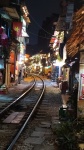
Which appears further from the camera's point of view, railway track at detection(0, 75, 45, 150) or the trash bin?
the trash bin

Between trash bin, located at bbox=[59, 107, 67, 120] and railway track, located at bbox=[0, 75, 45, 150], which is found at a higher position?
trash bin, located at bbox=[59, 107, 67, 120]

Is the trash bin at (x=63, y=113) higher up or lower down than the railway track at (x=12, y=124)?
higher up

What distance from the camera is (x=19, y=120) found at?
16688 millimetres

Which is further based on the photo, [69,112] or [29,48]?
[29,48]

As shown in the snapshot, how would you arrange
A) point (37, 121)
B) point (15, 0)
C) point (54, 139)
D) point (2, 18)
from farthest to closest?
point (15, 0)
point (2, 18)
point (37, 121)
point (54, 139)

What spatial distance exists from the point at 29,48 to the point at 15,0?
3562 inches

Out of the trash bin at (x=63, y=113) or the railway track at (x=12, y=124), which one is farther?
the trash bin at (x=63, y=113)

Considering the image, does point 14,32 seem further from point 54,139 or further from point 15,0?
point 54,139

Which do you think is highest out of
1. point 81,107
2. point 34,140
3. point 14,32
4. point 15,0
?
point 15,0

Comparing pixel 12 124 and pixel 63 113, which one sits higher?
pixel 63 113

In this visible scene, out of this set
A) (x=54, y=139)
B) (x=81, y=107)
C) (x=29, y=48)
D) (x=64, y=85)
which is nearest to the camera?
(x=54, y=139)

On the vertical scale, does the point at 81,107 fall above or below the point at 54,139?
above

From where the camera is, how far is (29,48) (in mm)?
140500

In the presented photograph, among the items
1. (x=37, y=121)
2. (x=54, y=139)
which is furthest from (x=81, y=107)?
(x=37, y=121)
